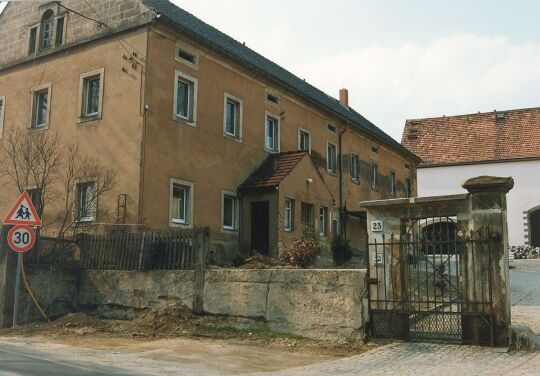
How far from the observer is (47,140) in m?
19.7

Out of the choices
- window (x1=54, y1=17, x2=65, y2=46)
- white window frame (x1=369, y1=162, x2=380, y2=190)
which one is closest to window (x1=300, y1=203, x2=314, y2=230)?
white window frame (x1=369, y1=162, x2=380, y2=190)

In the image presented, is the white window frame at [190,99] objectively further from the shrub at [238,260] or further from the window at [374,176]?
the window at [374,176]

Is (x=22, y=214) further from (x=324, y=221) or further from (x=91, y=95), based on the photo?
(x=324, y=221)

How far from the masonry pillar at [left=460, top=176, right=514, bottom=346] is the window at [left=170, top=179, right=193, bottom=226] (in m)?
10.7

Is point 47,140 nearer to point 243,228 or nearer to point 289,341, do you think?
point 243,228

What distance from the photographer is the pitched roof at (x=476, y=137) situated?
148 feet

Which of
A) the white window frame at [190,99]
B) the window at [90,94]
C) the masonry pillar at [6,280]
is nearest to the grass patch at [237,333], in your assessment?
the masonry pillar at [6,280]

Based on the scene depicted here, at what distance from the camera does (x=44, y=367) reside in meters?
7.95

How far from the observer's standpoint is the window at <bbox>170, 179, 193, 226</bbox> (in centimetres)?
1858

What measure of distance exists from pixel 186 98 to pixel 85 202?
15.7 ft

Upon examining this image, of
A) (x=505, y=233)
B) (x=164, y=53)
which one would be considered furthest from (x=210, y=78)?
(x=505, y=233)

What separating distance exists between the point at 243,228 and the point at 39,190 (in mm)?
7034

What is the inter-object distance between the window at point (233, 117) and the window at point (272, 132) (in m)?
2.31

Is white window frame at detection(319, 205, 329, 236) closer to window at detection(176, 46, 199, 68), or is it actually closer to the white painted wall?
window at detection(176, 46, 199, 68)
